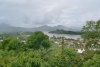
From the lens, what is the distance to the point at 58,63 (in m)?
9.23

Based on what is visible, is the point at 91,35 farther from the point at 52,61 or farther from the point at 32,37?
the point at 52,61

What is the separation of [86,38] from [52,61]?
44.0 feet

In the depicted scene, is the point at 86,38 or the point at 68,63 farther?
the point at 86,38

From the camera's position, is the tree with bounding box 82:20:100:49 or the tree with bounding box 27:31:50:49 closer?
the tree with bounding box 82:20:100:49

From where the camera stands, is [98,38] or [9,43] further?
[9,43]

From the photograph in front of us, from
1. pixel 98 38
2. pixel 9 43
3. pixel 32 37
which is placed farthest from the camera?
pixel 32 37

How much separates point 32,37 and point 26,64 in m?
20.7

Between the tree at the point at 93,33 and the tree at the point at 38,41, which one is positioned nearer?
the tree at the point at 93,33

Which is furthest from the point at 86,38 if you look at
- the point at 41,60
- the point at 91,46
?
the point at 41,60

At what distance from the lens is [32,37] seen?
2852 cm

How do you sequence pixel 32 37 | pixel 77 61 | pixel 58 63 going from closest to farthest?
1. pixel 58 63
2. pixel 77 61
3. pixel 32 37

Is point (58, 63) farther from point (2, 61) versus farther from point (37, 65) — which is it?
point (2, 61)

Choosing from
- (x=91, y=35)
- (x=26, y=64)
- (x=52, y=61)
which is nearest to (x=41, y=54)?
(x=52, y=61)

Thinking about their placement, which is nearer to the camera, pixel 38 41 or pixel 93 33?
pixel 93 33
